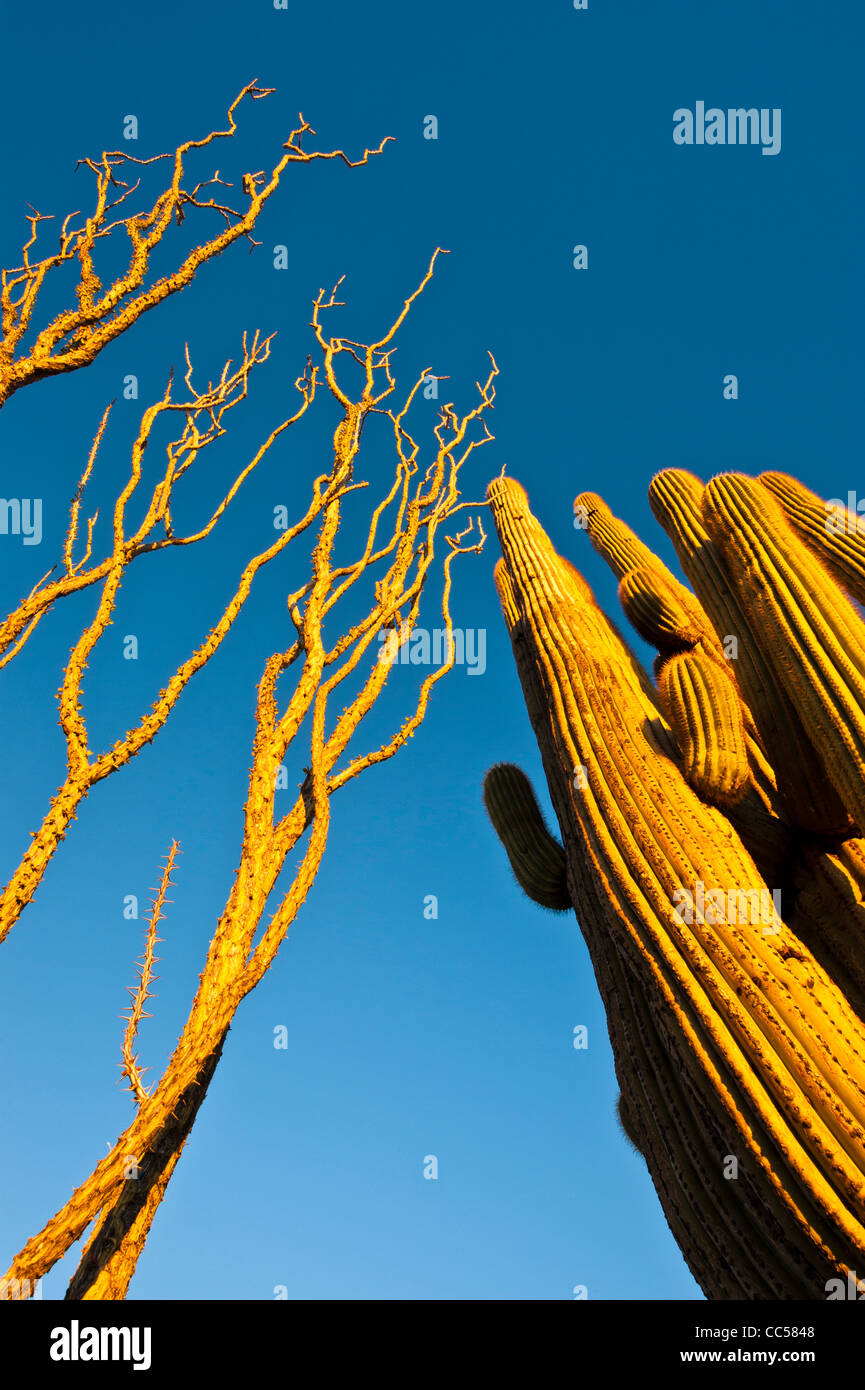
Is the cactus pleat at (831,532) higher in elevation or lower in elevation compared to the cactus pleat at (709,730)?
higher

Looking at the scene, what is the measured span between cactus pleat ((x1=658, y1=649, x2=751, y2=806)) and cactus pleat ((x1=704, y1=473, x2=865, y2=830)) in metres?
0.32

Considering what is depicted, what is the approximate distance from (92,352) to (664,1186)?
134 inches

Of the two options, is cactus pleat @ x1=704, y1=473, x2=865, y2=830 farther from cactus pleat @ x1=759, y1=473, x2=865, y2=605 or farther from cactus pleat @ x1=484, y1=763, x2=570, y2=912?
cactus pleat @ x1=484, y1=763, x2=570, y2=912

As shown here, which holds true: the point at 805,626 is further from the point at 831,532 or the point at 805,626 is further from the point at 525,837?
the point at 525,837

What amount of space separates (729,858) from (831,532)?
152 cm

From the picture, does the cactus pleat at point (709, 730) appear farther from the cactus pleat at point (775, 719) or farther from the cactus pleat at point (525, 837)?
the cactus pleat at point (525, 837)

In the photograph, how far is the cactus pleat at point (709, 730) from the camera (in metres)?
3.42

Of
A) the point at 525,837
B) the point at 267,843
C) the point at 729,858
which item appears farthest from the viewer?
the point at 525,837

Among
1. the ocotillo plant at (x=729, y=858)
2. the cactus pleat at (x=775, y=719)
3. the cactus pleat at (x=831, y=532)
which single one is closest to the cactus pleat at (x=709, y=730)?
the ocotillo plant at (x=729, y=858)

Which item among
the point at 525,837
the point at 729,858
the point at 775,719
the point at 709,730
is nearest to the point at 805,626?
the point at 775,719

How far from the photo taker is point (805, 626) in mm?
3111

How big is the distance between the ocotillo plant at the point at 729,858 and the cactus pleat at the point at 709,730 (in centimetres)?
1
